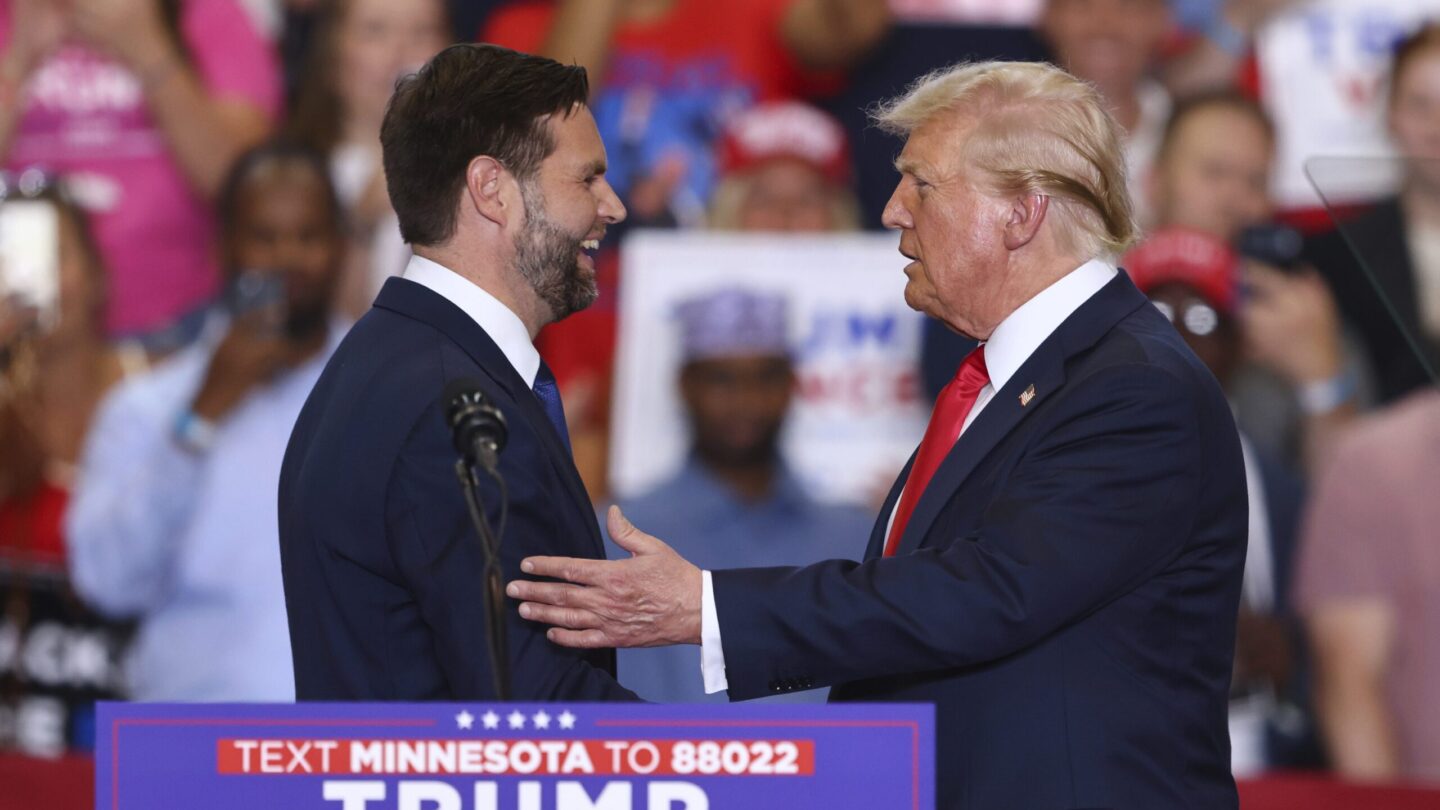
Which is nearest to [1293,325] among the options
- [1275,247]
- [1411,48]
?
[1275,247]

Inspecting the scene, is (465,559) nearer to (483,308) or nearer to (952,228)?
(483,308)

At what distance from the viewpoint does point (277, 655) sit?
4453 mm

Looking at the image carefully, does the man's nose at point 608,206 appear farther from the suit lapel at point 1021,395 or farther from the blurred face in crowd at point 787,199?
the blurred face in crowd at point 787,199

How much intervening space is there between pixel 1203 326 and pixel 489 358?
3111 millimetres

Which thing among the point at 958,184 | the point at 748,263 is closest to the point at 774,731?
the point at 958,184

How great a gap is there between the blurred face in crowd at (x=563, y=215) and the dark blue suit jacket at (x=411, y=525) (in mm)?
116

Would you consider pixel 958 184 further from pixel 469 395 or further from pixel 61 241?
pixel 61 241

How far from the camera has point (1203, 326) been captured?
458 centimetres

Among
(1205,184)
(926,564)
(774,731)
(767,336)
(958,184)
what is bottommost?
(774,731)

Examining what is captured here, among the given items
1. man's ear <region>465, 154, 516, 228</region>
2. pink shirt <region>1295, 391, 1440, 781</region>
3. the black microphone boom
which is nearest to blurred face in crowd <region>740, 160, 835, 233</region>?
pink shirt <region>1295, 391, 1440, 781</region>

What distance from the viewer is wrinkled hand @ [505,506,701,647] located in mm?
1715

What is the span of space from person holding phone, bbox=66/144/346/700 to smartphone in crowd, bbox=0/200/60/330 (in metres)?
0.37

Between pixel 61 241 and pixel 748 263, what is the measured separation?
205cm

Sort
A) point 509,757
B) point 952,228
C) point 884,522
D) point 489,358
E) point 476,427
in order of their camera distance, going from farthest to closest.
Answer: point 884,522, point 952,228, point 489,358, point 476,427, point 509,757
